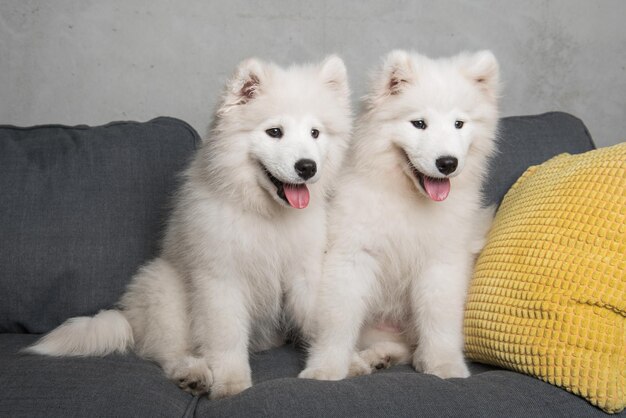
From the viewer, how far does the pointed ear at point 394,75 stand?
2537 millimetres

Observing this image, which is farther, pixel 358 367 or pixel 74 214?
pixel 74 214

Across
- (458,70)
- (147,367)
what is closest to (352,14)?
(458,70)

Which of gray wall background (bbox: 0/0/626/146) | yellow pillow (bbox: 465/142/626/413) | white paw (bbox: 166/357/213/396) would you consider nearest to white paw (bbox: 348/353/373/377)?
yellow pillow (bbox: 465/142/626/413)

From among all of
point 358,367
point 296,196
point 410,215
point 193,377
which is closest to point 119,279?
point 193,377

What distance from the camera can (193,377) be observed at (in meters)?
2.24

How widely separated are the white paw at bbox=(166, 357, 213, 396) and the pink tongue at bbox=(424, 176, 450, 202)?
1050 millimetres

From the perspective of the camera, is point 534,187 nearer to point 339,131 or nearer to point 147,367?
point 339,131

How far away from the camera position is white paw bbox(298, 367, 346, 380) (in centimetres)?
233

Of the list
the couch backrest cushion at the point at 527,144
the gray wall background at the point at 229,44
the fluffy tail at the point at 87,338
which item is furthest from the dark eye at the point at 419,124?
the fluffy tail at the point at 87,338

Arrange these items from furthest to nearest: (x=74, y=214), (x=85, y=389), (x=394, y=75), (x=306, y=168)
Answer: (x=74, y=214) < (x=394, y=75) < (x=306, y=168) < (x=85, y=389)

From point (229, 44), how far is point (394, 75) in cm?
161

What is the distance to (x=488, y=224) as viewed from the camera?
9.46 ft

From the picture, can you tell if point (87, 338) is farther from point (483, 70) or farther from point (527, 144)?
point (527, 144)

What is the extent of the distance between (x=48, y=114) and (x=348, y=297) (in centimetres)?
233
